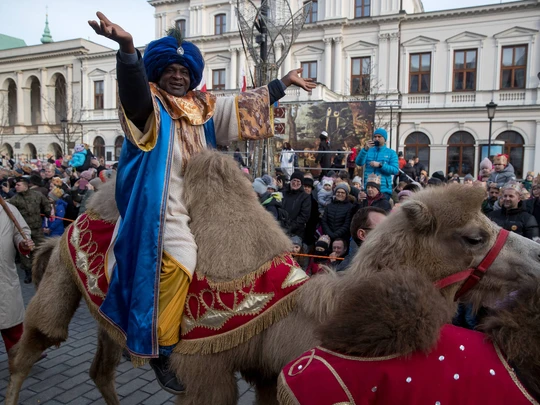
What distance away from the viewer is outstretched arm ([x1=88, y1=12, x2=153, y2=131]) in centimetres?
208

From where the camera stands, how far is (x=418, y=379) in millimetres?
1475

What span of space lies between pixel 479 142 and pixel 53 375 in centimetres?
3029

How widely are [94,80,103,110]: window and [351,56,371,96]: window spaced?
964 inches

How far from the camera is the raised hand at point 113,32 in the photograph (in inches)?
81.3

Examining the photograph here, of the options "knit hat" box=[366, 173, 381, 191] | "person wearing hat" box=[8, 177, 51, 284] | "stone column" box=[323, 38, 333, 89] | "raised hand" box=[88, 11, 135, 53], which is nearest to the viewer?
→ "raised hand" box=[88, 11, 135, 53]

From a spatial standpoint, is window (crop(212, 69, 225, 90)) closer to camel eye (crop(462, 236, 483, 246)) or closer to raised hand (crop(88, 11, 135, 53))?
raised hand (crop(88, 11, 135, 53))

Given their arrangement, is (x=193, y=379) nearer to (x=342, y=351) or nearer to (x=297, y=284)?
(x=297, y=284)

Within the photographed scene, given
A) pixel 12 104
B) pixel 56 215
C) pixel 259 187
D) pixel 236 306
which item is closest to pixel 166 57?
pixel 236 306

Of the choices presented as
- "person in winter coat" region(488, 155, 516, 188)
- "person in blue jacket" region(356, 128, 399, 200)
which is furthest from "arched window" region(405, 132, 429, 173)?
"person in blue jacket" region(356, 128, 399, 200)

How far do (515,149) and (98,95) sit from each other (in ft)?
120

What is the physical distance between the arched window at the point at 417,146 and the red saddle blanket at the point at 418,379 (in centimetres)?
3132

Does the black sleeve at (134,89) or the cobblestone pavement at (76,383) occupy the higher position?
the black sleeve at (134,89)

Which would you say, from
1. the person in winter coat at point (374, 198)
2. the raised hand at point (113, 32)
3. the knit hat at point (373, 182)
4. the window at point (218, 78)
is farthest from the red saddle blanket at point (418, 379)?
the window at point (218, 78)

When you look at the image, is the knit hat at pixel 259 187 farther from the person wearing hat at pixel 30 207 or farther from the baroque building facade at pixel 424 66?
the baroque building facade at pixel 424 66
